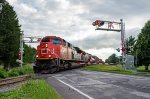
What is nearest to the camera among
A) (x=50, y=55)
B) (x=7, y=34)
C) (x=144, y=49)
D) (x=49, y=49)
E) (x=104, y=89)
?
(x=104, y=89)

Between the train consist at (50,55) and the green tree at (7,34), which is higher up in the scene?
the green tree at (7,34)

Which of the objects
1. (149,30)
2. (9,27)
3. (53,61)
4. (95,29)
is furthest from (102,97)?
(149,30)

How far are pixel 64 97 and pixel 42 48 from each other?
29.4m

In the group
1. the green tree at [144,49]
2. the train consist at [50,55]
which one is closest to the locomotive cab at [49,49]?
the train consist at [50,55]

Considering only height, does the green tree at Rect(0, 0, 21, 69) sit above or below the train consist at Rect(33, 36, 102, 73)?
above

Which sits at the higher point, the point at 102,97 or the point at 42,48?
the point at 42,48

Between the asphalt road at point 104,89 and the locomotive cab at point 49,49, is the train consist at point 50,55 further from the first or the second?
the asphalt road at point 104,89

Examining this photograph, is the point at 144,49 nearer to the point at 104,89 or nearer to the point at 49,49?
the point at 49,49

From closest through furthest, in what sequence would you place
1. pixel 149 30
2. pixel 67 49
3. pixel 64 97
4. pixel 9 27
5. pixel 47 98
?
pixel 47 98, pixel 64 97, pixel 67 49, pixel 9 27, pixel 149 30

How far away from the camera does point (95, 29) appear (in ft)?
206

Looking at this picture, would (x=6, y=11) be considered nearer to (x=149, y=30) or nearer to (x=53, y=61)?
(x=149, y=30)

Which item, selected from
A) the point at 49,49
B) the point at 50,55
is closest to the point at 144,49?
the point at 49,49

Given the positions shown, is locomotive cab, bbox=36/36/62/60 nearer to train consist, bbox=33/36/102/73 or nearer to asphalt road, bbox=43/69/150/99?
train consist, bbox=33/36/102/73

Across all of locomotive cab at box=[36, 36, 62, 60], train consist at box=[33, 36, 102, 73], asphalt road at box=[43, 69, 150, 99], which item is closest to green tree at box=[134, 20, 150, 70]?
train consist at box=[33, 36, 102, 73]
